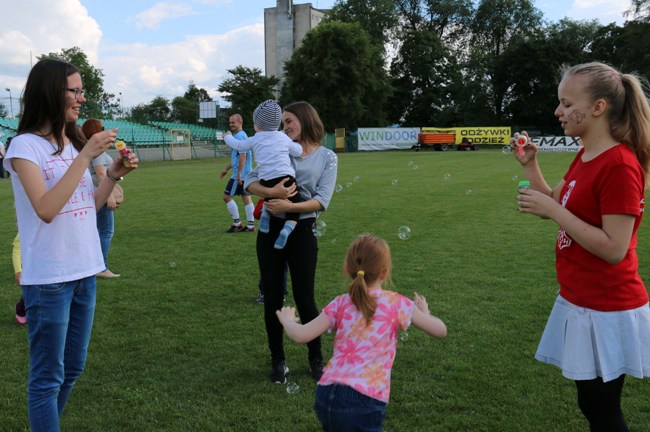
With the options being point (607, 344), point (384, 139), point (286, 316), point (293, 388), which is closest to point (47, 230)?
point (286, 316)

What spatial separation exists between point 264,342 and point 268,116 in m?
2.11

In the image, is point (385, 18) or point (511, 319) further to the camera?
point (385, 18)

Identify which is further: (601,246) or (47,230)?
(47,230)

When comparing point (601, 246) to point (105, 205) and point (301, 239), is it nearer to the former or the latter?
point (301, 239)

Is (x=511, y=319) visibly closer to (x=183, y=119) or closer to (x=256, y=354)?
(x=256, y=354)

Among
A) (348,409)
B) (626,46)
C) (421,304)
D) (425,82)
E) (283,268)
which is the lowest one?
(348,409)

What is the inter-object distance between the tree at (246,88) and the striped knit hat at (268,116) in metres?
60.6

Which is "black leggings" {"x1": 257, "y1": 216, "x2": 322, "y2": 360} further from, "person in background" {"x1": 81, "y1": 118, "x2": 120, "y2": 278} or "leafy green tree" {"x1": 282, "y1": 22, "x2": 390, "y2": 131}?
"leafy green tree" {"x1": 282, "y1": 22, "x2": 390, "y2": 131}

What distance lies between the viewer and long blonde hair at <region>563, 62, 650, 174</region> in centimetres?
252

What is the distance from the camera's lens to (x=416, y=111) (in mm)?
68188

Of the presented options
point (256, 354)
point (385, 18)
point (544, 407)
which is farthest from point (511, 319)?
point (385, 18)

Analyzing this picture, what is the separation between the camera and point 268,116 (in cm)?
431

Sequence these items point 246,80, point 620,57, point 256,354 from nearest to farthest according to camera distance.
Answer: point 256,354 < point 620,57 < point 246,80

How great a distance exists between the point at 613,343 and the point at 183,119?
92.2 meters
